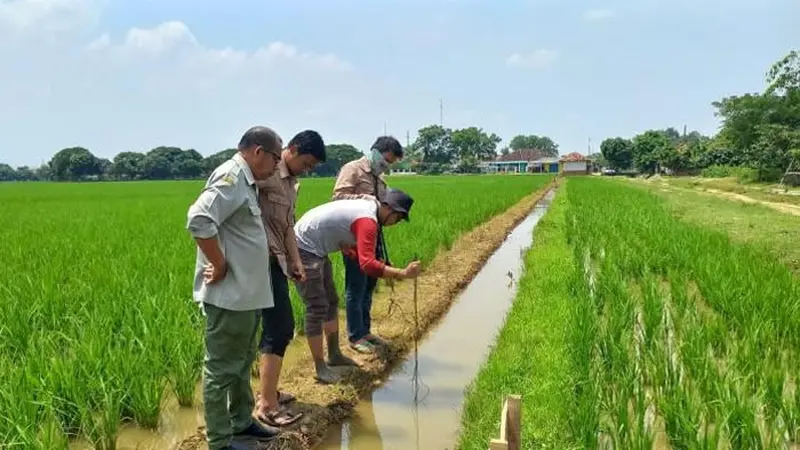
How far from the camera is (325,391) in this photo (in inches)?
134

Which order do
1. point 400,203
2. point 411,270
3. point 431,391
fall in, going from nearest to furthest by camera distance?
point 411,270 < point 400,203 < point 431,391

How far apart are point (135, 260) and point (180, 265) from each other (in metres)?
0.71

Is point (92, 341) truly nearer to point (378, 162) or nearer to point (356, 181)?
point (356, 181)

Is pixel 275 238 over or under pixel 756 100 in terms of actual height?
under

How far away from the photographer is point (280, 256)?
2861 millimetres

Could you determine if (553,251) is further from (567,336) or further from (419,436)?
(419,436)

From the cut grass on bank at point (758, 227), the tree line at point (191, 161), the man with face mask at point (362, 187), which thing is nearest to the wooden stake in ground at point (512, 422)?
the man with face mask at point (362, 187)

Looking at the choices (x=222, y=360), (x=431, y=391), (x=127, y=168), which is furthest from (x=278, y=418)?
(x=127, y=168)

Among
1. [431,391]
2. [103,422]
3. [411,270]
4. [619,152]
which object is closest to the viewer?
[103,422]

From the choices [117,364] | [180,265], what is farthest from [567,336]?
[180,265]

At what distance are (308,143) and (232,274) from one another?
2.62 feet

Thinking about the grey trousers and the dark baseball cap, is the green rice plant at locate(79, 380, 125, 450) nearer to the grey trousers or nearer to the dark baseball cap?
the grey trousers

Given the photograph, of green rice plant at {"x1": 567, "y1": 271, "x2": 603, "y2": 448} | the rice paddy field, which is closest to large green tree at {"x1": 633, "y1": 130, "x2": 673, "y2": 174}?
the rice paddy field

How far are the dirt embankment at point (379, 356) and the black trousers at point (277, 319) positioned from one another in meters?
0.42
